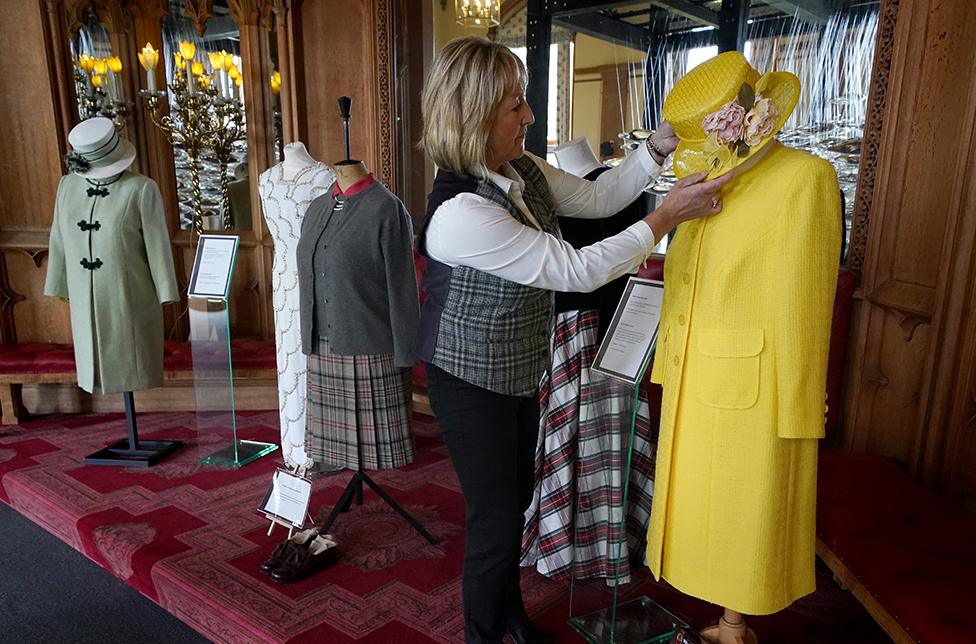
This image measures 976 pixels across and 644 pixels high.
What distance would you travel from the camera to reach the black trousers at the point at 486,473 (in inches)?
61.4

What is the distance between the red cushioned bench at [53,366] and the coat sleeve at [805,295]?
3.11m

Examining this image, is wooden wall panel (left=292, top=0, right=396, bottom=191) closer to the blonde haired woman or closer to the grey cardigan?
the grey cardigan

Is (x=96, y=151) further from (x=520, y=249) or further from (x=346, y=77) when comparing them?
(x=520, y=249)

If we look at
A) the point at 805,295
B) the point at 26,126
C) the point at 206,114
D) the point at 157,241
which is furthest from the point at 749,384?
the point at 26,126

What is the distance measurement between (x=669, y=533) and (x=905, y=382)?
1289 millimetres

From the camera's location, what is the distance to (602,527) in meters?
2.12

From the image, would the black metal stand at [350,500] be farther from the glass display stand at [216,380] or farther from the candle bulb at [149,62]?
the candle bulb at [149,62]

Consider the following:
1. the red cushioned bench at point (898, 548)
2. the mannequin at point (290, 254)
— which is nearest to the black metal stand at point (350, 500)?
the mannequin at point (290, 254)

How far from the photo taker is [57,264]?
313cm

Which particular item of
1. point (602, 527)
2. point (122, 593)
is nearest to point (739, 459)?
point (602, 527)

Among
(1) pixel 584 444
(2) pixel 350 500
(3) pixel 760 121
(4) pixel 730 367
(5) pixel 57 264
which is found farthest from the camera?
(5) pixel 57 264

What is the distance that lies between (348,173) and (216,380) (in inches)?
62.7

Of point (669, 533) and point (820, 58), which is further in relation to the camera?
point (820, 58)

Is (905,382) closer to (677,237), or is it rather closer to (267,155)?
(677,237)
